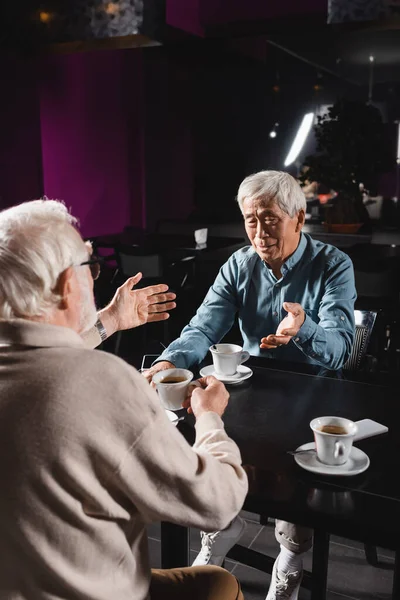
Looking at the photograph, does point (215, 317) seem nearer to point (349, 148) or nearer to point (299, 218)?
point (299, 218)

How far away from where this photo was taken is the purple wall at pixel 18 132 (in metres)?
5.67

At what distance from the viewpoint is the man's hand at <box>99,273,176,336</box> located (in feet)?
6.03

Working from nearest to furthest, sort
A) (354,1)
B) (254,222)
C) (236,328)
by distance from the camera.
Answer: (254,222) < (354,1) < (236,328)

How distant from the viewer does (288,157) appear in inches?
338

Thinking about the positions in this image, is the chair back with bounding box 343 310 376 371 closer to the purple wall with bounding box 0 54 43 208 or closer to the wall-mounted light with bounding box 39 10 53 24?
the purple wall with bounding box 0 54 43 208

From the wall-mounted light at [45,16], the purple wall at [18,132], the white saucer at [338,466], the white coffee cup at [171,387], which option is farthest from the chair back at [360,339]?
the wall-mounted light at [45,16]

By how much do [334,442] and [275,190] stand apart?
114 centimetres

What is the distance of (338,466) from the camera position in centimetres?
122

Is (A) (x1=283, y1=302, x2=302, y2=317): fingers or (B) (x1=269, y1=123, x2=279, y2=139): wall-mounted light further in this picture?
(B) (x1=269, y1=123, x2=279, y2=139): wall-mounted light

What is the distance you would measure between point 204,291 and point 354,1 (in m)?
2.65

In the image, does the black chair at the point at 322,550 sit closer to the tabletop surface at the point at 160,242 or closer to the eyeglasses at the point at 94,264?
the eyeglasses at the point at 94,264

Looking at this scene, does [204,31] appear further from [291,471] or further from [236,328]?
[291,471]

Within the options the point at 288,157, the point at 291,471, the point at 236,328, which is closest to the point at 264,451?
the point at 291,471

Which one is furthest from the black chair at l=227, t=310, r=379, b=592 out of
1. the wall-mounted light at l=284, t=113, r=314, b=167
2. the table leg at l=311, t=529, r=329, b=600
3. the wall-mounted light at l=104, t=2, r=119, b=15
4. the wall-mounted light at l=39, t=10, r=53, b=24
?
the wall-mounted light at l=284, t=113, r=314, b=167
